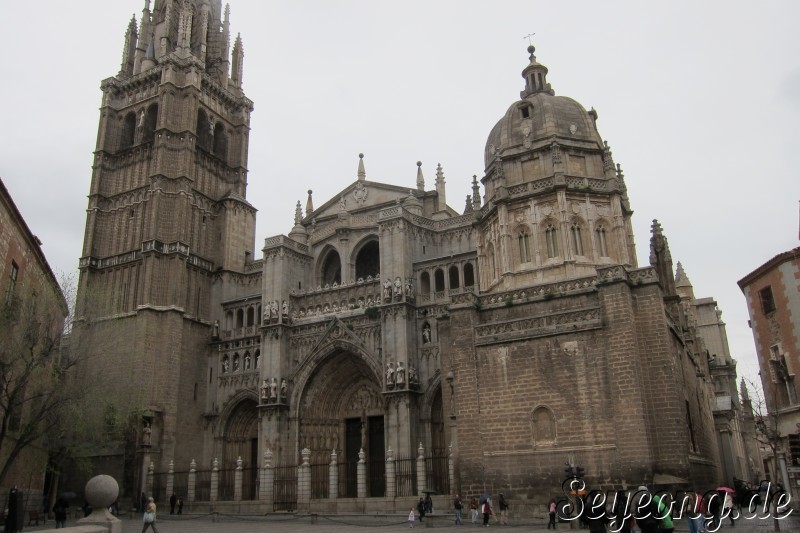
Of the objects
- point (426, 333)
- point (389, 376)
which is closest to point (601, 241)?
point (426, 333)

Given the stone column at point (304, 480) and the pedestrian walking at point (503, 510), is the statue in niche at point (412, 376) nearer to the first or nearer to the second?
the stone column at point (304, 480)

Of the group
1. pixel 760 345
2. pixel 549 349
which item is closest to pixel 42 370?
pixel 549 349

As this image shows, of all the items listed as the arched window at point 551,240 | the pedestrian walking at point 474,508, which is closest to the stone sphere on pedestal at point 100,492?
the pedestrian walking at point 474,508

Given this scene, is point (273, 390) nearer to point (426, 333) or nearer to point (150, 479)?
point (150, 479)

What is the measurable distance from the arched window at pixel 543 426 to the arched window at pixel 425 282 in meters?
13.7

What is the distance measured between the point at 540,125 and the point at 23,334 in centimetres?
2134

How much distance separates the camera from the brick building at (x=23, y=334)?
60.1 ft

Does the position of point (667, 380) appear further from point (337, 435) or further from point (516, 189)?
point (337, 435)

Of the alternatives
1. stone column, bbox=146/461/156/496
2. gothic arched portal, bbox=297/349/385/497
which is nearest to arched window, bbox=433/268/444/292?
gothic arched portal, bbox=297/349/385/497

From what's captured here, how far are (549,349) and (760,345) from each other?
458 inches

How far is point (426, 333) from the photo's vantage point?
32.3 meters

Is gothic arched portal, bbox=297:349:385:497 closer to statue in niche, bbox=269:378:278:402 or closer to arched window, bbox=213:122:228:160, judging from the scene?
statue in niche, bbox=269:378:278:402

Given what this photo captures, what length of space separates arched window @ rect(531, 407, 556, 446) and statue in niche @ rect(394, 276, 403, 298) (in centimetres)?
1270

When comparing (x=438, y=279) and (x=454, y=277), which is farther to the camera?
(x=438, y=279)
